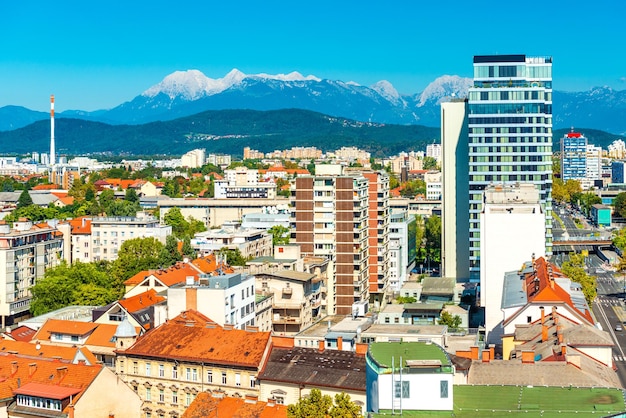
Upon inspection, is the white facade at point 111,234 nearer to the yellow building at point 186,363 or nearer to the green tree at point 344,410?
the yellow building at point 186,363

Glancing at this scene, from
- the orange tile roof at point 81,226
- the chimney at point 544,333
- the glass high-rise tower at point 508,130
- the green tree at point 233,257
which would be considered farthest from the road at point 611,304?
the orange tile roof at point 81,226

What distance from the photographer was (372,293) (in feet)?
327

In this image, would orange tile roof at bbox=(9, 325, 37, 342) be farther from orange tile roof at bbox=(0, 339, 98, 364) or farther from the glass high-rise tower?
the glass high-rise tower

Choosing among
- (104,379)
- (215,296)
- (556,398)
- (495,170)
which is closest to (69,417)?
(104,379)

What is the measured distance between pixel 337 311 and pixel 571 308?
3893 cm

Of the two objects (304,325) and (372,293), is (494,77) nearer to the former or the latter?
(372,293)

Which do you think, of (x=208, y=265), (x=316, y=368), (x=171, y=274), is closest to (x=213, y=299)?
(x=316, y=368)

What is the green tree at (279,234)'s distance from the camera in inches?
5032

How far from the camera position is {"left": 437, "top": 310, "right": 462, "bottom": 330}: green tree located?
7050 centimetres

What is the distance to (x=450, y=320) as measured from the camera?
7100 cm

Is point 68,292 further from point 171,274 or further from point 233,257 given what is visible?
point 233,257

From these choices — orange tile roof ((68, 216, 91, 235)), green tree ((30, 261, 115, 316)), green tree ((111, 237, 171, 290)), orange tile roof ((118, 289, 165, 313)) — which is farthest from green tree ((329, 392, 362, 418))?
orange tile roof ((68, 216, 91, 235))

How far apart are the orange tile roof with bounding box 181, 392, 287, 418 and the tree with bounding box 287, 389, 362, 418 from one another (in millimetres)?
3431

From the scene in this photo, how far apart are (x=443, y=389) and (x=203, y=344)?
25.8 metres
